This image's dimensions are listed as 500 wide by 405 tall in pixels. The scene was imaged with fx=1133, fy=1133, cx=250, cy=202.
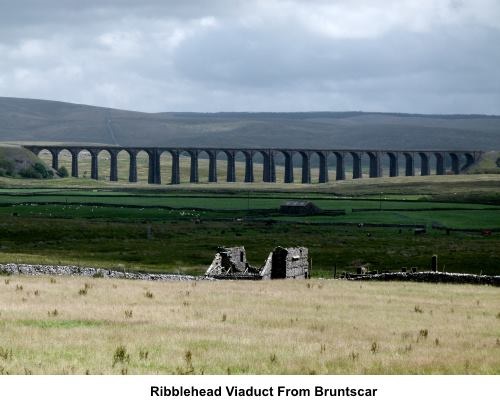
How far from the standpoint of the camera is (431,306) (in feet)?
115

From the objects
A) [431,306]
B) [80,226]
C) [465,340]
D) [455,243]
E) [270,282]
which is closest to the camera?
[465,340]

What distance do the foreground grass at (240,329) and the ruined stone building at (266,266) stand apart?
976cm

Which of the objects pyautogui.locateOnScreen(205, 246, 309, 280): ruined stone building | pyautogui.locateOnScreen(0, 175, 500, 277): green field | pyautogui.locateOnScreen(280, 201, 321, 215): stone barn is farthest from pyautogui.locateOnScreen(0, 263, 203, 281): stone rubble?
pyautogui.locateOnScreen(280, 201, 321, 215): stone barn

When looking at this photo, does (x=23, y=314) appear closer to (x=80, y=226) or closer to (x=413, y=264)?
(x=413, y=264)

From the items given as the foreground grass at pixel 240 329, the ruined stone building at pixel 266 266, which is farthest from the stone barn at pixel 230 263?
the foreground grass at pixel 240 329

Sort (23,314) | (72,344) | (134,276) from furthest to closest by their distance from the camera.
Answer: (134,276), (23,314), (72,344)

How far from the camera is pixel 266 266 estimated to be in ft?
168

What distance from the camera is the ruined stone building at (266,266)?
51.4m

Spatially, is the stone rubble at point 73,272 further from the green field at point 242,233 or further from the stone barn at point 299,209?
the stone barn at point 299,209

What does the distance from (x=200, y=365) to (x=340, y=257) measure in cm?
5581

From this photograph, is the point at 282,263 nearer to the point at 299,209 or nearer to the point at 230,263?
the point at 230,263

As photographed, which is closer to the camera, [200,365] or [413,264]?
[200,365]

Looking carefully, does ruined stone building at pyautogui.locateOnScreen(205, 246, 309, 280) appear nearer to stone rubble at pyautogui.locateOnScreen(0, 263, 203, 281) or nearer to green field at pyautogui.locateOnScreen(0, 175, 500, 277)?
stone rubble at pyautogui.locateOnScreen(0, 263, 203, 281)

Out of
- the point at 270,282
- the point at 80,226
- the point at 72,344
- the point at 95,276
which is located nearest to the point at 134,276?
the point at 95,276
